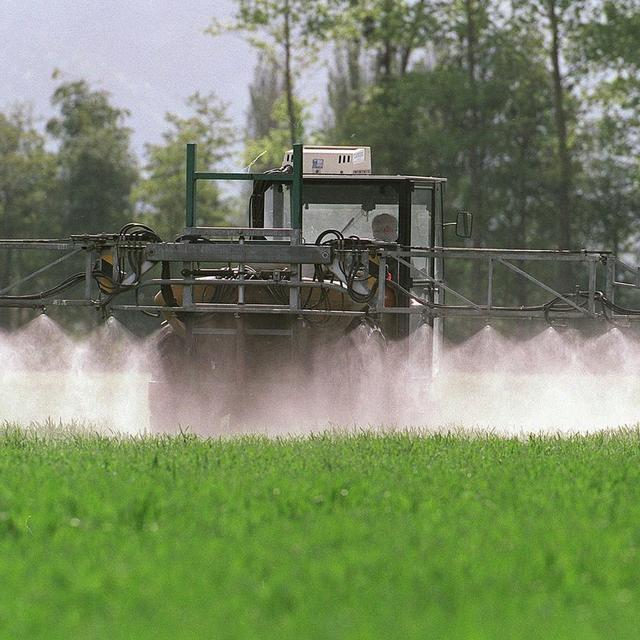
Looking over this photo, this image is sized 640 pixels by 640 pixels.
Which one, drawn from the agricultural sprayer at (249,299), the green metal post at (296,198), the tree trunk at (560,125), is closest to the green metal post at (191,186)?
the agricultural sprayer at (249,299)

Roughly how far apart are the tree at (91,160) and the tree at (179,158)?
3.05ft

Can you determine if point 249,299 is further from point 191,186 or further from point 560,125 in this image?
point 560,125

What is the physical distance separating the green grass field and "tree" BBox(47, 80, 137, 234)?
48.3 meters

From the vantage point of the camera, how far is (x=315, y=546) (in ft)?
24.3

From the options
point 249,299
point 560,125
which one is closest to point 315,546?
point 249,299

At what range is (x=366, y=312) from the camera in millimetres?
14383

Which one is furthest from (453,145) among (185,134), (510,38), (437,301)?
(437,301)

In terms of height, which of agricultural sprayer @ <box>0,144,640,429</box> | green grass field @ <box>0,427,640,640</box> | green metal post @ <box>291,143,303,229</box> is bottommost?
green grass field @ <box>0,427,640,640</box>

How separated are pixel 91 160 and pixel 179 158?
4.78 metres

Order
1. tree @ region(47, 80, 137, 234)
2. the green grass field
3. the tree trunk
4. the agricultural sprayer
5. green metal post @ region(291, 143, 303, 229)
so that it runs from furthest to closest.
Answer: tree @ region(47, 80, 137, 234), the tree trunk, green metal post @ region(291, 143, 303, 229), the agricultural sprayer, the green grass field

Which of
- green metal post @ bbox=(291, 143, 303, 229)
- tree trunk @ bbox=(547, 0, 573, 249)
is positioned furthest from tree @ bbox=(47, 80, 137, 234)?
green metal post @ bbox=(291, 143, 303, 229)

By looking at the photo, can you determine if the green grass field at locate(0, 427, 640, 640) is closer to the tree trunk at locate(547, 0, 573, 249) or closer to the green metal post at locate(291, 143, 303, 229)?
the green metal post at locate(291, 143, 303, 229)

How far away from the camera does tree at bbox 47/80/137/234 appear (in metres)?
59.4

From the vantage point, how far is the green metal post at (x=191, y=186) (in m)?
14.4
